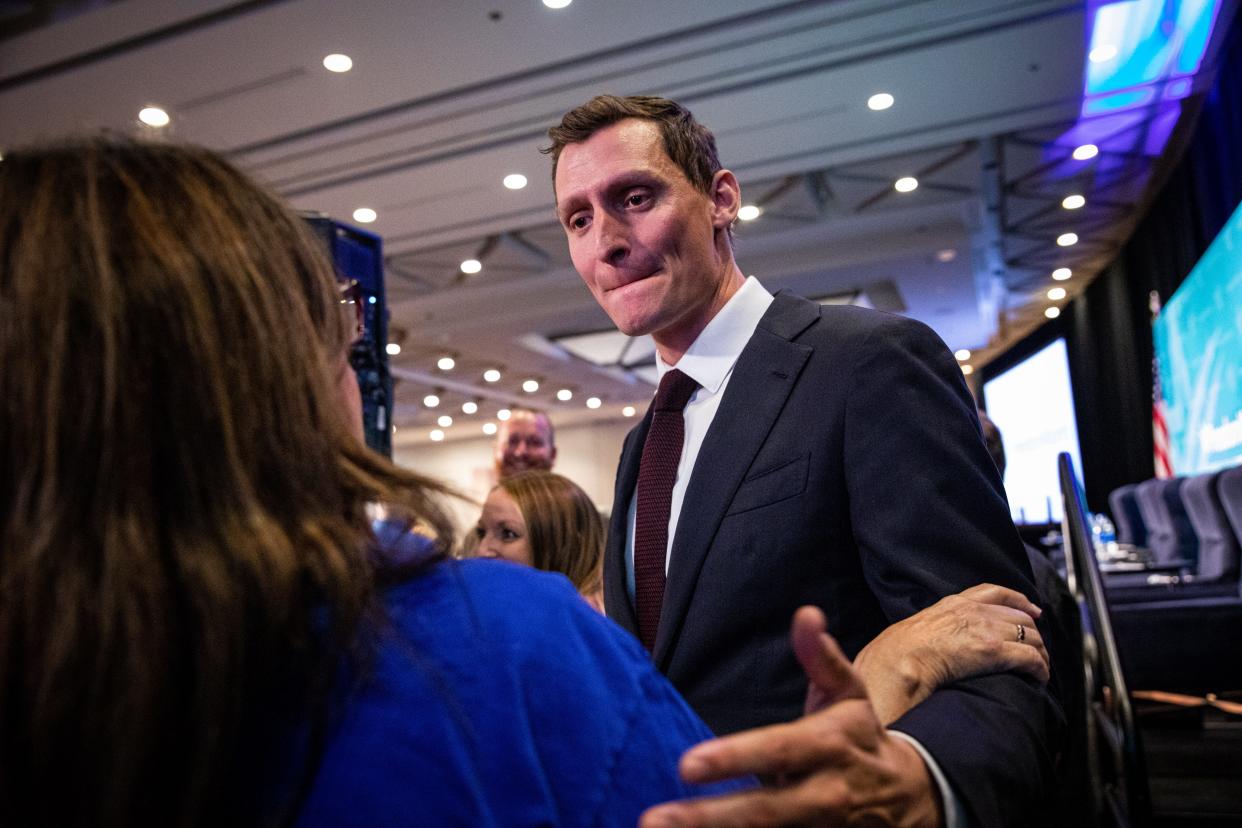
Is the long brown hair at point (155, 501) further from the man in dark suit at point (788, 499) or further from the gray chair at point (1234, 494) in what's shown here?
the gray chair at point (1234, 494)

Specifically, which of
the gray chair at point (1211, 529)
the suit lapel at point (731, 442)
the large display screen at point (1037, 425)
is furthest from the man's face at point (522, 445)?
the large display screen at point (1037, 425)

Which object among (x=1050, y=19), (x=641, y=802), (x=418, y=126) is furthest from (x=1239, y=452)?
(x=641, y=802)

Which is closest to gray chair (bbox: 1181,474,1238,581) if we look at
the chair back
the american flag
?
the chair back

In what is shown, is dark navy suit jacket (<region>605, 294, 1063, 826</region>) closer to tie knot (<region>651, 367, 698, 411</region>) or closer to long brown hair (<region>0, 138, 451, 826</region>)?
tie knot (<region>651, 367, 698, 411</region>)

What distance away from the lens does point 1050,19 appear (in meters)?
5.47

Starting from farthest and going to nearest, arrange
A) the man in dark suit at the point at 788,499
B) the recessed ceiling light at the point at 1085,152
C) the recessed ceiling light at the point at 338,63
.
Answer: the recessed ceiling light at the point at 1085,152 < the recessed ceiling light at the point at 338,63 < the man in dark suit at the point at 788,499

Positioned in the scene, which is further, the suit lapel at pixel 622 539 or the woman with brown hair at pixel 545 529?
the woman with brown hair at pixel 545 529

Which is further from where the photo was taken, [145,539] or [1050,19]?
[1050,19]

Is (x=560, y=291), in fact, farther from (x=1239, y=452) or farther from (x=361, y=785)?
(x=361, y=785)

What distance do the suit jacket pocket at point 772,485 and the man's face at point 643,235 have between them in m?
0.33

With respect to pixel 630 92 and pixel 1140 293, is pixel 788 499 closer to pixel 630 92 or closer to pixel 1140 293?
pixel 630 92

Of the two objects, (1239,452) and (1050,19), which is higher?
(1050,19)

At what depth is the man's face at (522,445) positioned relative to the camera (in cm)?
439

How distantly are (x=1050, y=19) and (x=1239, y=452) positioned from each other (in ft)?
11.6
